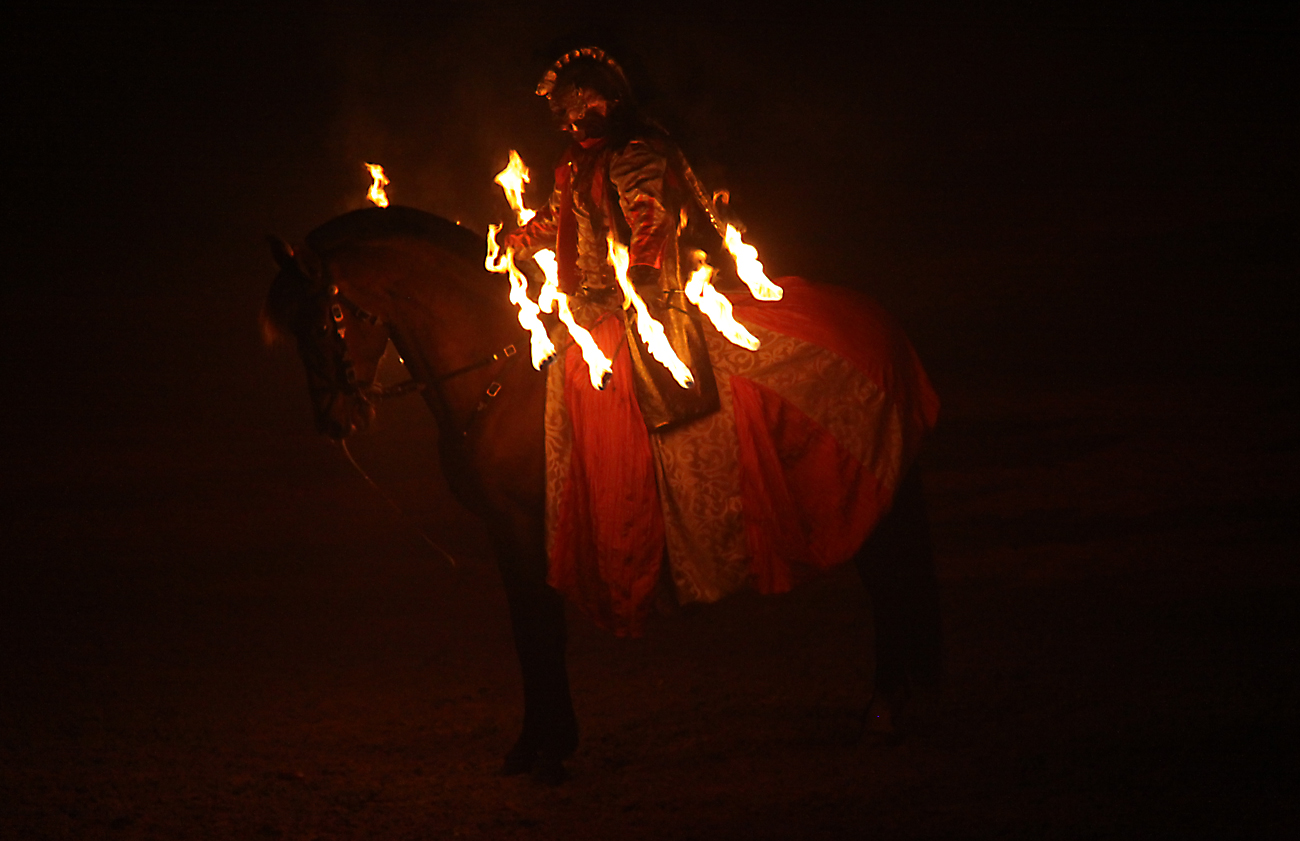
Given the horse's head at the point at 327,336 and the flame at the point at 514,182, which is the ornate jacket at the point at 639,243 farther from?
the horse's head at the point at 327,336

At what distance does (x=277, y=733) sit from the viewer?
13.2 feet

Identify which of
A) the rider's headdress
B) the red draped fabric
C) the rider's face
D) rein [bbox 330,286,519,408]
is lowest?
the red draped fabric

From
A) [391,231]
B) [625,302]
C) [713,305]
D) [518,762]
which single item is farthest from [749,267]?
[518,762]

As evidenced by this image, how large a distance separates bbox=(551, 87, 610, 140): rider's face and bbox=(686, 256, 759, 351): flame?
0.55m

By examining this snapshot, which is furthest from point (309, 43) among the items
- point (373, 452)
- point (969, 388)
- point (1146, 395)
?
point (1146, 395)

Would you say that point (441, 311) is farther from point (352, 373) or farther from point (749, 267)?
point (749, 267)

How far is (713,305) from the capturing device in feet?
10.9

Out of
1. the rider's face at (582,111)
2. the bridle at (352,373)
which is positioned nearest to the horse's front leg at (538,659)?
the bridle at (352,373)

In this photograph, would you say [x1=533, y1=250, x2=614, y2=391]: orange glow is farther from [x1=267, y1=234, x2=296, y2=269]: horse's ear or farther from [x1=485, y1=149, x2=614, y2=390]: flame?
[x1=267, y1=234, x2=296, y2=269]: horse's ear

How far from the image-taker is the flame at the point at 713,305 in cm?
329

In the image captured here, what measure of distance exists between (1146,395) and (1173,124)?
642cm

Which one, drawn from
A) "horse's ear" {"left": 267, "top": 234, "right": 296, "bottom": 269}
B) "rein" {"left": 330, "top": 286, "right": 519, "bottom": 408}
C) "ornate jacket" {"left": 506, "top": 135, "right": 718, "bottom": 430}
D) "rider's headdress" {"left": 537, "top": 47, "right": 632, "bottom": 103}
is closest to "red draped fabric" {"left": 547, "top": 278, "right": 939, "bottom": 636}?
"ornate jacket" {"left": 506, "top": 135, "right": 718, "bottom": 430}

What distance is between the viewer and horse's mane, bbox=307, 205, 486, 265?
10.8 ft

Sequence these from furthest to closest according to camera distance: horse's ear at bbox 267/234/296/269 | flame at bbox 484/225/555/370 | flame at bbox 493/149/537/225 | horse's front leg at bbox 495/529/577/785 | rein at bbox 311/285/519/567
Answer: flame at bbox 493/149/537/225
horse's front leg at bbox 495/529/577/785
flame at bbox 484/225/555/370
rein at bbox 311/285/519/567
horse's ear at bbox 267/234/296/269
